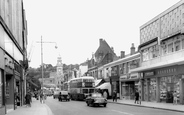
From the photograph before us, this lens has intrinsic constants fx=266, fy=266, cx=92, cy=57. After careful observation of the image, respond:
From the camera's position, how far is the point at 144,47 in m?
38.0

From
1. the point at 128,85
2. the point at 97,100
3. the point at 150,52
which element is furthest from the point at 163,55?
the point at 128,85

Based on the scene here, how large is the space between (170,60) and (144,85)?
1031cm

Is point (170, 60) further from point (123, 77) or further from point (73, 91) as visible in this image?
point (73, 91)

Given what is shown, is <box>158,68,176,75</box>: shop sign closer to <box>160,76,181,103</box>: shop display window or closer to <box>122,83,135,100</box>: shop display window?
<box>160,76,181,103</box>: shop display window

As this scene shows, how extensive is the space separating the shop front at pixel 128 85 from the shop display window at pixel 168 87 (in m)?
7.87

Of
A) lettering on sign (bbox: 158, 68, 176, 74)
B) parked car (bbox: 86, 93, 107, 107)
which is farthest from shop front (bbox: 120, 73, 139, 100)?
parked car (bbox: 86, 93, 107, 107)

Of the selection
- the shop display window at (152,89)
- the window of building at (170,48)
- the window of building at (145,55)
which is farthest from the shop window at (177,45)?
the window of building at (145,55)

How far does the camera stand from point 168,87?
31594mm

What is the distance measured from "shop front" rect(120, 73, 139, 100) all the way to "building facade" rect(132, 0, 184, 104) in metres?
2.73

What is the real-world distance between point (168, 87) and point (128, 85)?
14308mm

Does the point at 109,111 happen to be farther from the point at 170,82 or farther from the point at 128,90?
the point at 128,90

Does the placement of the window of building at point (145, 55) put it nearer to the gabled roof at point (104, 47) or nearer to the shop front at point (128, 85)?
the shop front at point (128, 85)

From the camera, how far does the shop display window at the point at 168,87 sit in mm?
29925

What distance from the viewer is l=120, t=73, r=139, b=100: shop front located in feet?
138
